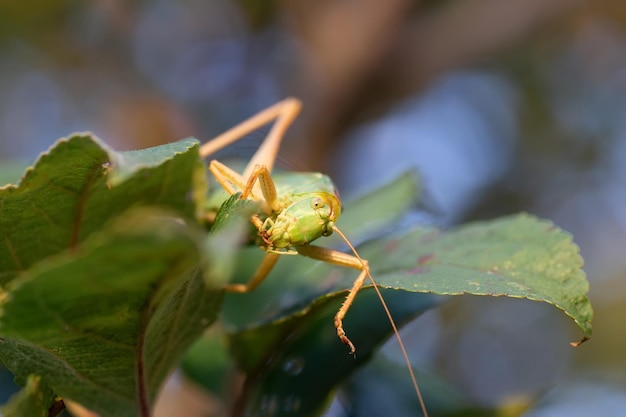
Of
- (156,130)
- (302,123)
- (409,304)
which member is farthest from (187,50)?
(409,304)

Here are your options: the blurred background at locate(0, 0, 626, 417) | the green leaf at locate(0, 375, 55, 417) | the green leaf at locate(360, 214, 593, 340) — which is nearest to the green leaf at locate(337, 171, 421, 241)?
the green leaf at locate(360, 214, 593, 340)

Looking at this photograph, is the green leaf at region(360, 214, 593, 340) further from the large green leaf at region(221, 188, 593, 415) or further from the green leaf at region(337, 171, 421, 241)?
the green leaf at region(337, 171, 421, 241)

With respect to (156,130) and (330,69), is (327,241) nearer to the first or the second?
(330,69)

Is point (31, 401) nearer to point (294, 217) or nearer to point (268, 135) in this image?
point (294, 217)

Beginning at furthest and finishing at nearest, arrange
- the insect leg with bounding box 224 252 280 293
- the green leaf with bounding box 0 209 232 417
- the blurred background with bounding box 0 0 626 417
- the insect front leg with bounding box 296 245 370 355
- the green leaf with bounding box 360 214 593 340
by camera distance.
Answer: the blurred background with bounding box 0 0 626 417 < the insect leg with bounding box 224 252 280 293 < the insect front leg with bounding box 296 245 370 355 < the green leaf with bounding box 360 214 593 340 < the green leaf with bounding box 0 209 232 417

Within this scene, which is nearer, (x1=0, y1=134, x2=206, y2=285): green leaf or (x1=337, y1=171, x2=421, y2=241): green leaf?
(x1=0, y1=134, x2=206, y2=285): green leaf

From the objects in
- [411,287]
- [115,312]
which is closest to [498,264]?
[411,287]

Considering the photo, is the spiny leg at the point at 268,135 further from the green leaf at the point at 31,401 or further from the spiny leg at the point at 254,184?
the green leaf at the point at 31,401

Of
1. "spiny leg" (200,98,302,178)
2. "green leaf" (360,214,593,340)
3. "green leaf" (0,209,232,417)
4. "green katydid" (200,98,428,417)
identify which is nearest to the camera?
"green leaf" (0,209,232,417)

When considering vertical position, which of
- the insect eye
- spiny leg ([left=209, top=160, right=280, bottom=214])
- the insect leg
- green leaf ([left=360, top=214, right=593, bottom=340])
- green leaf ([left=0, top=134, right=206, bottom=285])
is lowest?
the insect leg
